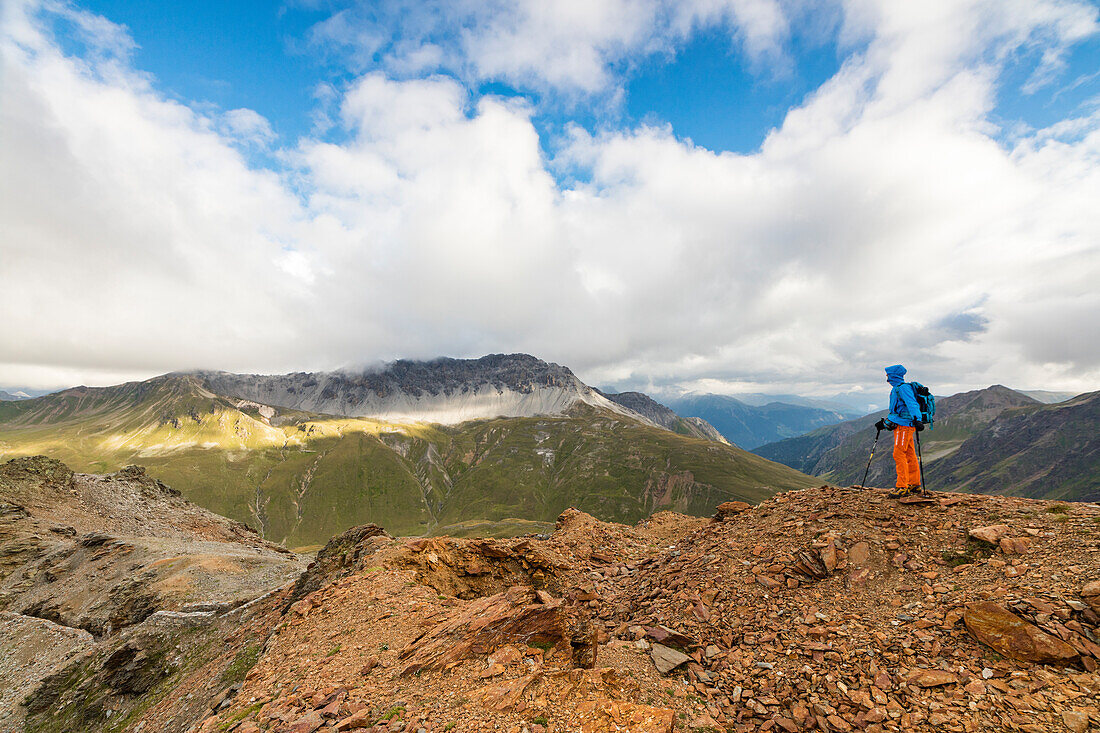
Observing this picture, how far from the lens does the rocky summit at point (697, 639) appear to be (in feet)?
27.4

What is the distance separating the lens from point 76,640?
28281 mm

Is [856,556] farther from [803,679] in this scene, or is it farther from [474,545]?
[474,545]

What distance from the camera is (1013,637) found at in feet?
28.3

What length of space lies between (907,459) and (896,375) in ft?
11.5

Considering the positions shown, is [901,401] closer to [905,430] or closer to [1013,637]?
[905,430]

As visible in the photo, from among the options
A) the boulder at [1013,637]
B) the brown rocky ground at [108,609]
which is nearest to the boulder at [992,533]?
the boulder at [1013,637]

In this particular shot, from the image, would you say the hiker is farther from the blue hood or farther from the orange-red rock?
the orange-red rock

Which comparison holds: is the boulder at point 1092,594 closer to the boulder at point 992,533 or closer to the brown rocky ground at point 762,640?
the brown rocky ground at point 762,640

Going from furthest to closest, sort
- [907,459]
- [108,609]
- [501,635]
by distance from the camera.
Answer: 1. [108,609]
2. [907,459]
3. [501,635]

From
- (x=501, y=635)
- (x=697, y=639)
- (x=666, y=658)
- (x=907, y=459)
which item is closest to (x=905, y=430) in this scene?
(x=907, y=459)

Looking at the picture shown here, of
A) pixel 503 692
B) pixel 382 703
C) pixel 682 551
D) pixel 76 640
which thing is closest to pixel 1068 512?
pixel 682 551

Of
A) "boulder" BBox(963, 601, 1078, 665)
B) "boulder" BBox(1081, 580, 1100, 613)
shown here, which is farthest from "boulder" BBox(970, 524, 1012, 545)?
"boulder" BBox(963, 601, 1078, 665)

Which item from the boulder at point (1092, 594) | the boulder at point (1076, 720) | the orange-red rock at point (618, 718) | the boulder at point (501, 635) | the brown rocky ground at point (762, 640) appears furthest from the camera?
the boulder at point (501, 635)

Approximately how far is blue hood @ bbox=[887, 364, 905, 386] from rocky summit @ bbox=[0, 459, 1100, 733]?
468 centimetres
